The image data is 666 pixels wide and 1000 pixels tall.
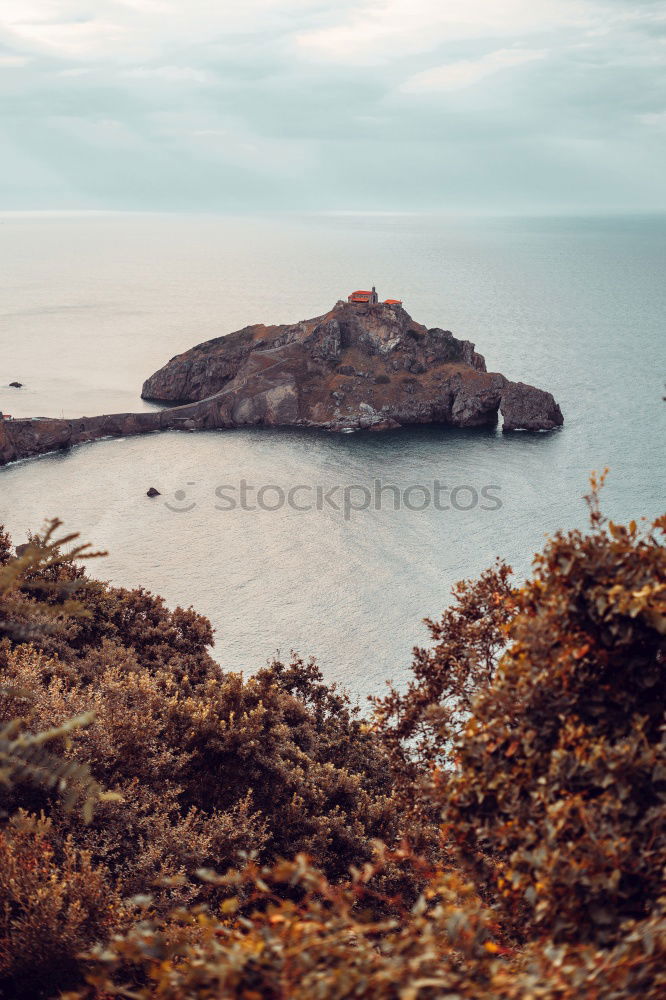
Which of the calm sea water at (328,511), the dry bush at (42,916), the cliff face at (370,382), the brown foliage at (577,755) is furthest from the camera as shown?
the cliff face at (370,382)

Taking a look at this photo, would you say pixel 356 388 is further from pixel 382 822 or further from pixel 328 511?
pixel 382 822

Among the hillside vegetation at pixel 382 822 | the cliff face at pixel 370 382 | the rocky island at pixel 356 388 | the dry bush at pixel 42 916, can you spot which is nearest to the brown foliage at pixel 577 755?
the hillside vegetation at pixel 382 822

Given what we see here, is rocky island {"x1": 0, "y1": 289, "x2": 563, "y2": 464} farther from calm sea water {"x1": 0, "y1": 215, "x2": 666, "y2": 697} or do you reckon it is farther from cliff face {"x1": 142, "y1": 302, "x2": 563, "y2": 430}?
calm sea water {"x1": 0, "y1": 215, "x2": 666, "y2": 697}

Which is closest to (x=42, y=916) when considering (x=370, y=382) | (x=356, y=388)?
(x=356, y=388)

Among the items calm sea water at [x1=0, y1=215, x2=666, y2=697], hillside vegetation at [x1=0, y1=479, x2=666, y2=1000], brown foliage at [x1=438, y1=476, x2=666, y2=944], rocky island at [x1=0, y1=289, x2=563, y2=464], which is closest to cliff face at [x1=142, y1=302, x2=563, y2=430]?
rocky island at [x1=0, y1=289, x2=563, y2=464]

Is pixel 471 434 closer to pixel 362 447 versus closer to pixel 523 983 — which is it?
pixel 362 447

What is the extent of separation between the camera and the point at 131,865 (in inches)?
723

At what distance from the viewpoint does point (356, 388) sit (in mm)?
140500

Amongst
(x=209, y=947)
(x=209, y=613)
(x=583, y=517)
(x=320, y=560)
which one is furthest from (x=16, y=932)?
(x=583, y=517)

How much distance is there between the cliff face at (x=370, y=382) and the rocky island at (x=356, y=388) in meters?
0.17

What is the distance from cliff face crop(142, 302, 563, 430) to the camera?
5354 inches

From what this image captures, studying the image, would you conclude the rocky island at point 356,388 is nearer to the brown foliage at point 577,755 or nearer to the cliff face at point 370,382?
the cliff face at point 370,382

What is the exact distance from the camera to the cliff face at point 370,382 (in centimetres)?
13600

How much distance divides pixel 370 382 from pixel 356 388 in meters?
2.88
